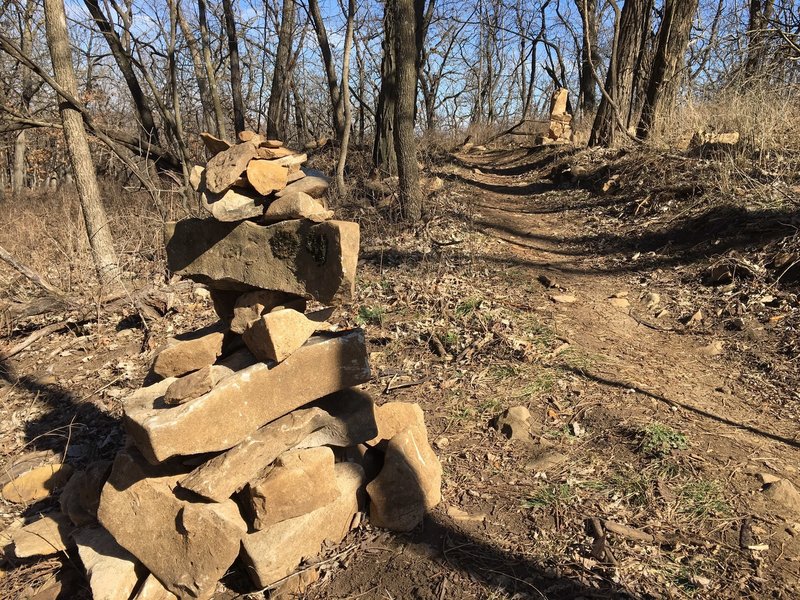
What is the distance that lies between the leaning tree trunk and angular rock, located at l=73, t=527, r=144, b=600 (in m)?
4.42

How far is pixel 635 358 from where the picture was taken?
4730 millimetres

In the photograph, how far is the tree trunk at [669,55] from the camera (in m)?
9.79

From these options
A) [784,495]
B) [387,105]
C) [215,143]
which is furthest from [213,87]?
[784,495]

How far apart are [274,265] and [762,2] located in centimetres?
1755

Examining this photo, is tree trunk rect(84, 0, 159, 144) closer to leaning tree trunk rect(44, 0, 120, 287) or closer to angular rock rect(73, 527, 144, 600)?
leaning tree trunk rect(44, 0, 120, 287)

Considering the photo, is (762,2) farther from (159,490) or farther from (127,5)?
(159,490)

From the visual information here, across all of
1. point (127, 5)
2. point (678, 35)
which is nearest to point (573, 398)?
point (678, 35)

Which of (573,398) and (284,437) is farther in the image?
(573,398)

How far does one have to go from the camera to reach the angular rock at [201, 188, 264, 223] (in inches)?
112

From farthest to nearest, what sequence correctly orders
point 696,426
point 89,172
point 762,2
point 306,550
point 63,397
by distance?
point 762,2 < point 89,172 < point 63,397 < point 696,426 < point 306,550

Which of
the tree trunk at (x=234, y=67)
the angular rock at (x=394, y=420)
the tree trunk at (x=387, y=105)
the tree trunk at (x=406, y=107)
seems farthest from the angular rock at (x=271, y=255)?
the tree trunk at (x=234, y=67)

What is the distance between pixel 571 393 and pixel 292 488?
92.0 inches

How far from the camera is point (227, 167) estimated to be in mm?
2834

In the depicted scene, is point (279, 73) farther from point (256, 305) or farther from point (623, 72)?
point (256, 305)
